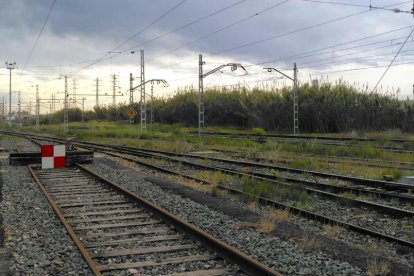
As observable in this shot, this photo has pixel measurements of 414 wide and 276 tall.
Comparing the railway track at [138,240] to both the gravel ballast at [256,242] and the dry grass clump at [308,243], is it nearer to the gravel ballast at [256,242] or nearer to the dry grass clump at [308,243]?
the gravel ballast at [256,242]

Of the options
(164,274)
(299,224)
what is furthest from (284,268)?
(299,224)

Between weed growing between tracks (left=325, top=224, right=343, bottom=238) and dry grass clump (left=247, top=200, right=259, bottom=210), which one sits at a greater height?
dry grass clump (left=247, top=200, right=259, bottom=210)

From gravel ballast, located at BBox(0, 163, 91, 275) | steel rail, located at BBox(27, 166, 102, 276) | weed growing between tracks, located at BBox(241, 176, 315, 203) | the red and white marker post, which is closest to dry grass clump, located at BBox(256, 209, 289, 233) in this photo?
weed growing between tracks, located at BBox(241, 176, 315, 203)

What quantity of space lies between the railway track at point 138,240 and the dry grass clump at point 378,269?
1.25 m

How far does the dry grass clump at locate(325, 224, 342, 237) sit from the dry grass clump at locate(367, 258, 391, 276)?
192 centimetres

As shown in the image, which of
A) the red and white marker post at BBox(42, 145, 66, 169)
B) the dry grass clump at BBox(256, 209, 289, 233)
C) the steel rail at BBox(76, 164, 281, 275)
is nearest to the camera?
the steel rail at BBox(76, 164, 281, 275)

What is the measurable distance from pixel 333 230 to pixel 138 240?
10.5 feet

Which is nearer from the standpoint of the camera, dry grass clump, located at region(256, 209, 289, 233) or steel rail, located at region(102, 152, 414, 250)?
steel rail, located at region(102, 152, 414, 250)

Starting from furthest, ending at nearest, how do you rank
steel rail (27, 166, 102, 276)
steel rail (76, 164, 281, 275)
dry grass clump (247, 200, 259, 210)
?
1. dry grass clump (247, 200, 259, 210)
2. steel rail (27, 166, 102, 276)
3. steel rail (76, 164, 281, 275)

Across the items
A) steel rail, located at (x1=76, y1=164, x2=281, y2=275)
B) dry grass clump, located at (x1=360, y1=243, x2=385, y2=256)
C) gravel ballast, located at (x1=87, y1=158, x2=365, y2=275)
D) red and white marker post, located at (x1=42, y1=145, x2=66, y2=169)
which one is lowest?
dry grass clump, located at (x1=360, y1=243, x2=385, y2=256)

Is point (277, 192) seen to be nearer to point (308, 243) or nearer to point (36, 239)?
point (308, 243)

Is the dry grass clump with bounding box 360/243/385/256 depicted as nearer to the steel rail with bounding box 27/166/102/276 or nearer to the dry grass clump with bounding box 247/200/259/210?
the dry grass clump with bounding box 247/200/259/210

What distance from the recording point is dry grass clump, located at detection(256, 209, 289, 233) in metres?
7.66

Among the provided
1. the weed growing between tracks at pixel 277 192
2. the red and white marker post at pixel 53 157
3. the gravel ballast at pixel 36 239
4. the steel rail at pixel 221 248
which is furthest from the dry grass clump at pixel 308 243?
the red and white marker post at pixel 53 157
